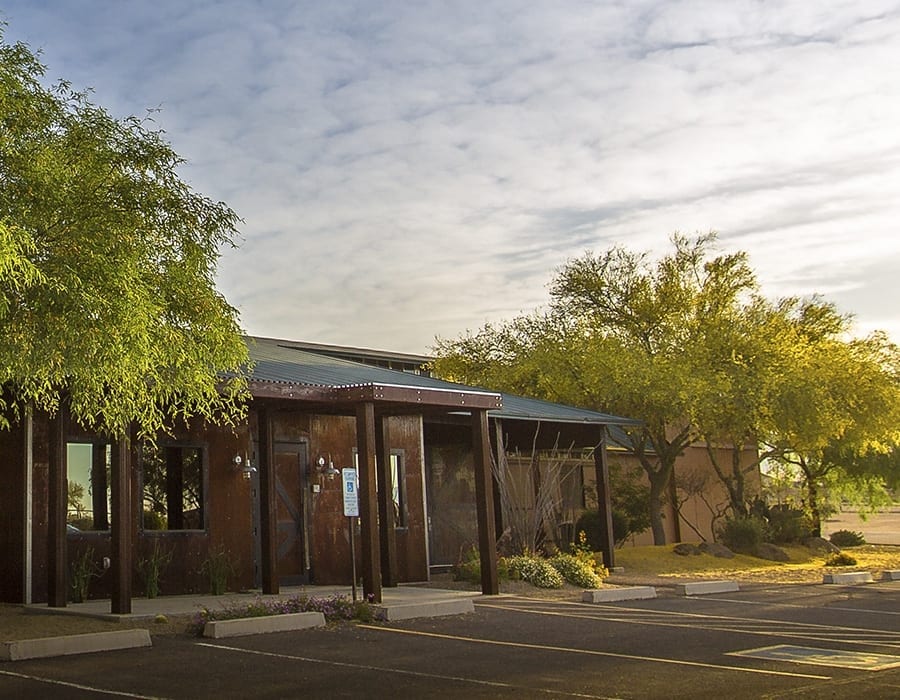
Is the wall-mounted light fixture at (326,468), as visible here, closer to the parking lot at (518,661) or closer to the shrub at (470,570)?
the shrub at (470,570)

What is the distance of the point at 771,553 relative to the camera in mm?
27125

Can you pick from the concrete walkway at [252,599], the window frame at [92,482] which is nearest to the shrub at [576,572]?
the concrete walkway at [252,599]

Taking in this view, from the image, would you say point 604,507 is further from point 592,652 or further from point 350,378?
point 592,652

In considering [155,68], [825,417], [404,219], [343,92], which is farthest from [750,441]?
[155,68]

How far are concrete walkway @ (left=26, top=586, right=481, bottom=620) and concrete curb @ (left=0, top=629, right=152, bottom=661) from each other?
1.32 m

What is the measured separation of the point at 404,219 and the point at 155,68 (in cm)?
567

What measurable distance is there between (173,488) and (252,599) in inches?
93.8

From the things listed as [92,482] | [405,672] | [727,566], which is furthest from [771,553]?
[405,672]

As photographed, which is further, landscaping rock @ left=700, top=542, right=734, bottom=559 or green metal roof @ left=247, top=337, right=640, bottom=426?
landscaping rock @ left=700, top=542, right=734, bottom=559

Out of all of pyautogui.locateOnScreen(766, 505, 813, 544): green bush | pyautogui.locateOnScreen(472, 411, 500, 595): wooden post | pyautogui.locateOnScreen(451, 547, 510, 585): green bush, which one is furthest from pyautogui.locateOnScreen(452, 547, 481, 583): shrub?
pyautogui.locateOnScreen(766, 505, 813, 544): green bush

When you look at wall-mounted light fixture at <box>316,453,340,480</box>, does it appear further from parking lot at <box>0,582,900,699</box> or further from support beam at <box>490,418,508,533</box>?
parking lot at <box>0,582,900,699</box>

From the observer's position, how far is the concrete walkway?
13223 mm

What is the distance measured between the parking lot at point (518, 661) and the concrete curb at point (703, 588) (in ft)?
10.5

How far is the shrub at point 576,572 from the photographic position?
60.3 ft
